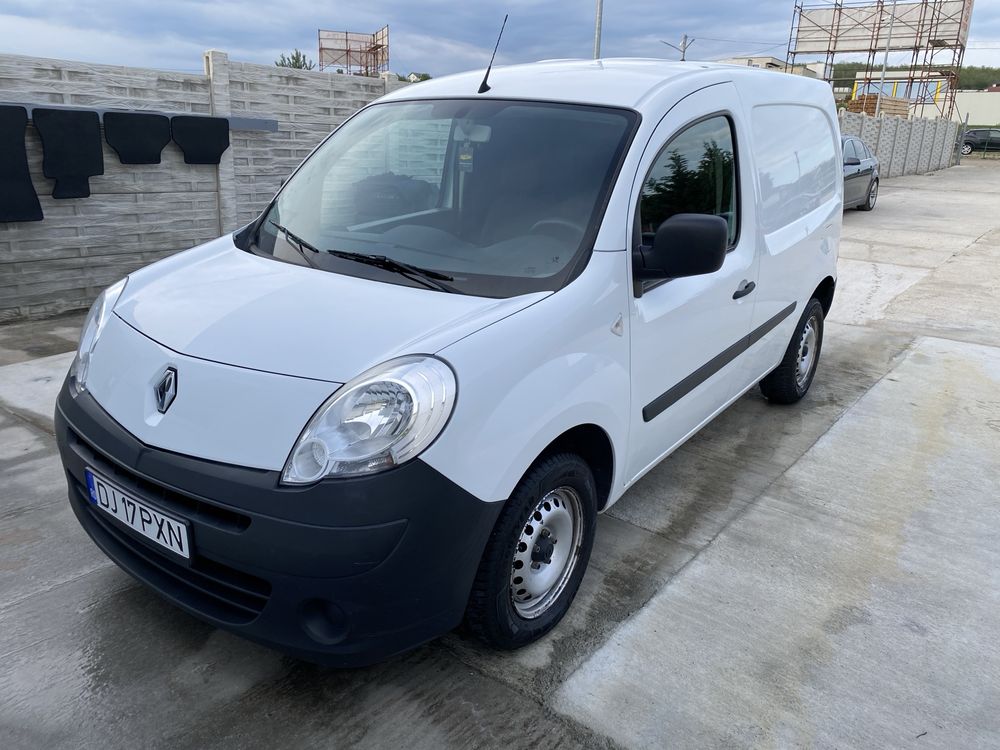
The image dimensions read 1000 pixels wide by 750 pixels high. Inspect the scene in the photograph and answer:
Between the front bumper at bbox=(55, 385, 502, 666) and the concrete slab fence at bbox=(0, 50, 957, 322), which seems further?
the concrete slab fence at bbox=(0, 50, 957, 322)

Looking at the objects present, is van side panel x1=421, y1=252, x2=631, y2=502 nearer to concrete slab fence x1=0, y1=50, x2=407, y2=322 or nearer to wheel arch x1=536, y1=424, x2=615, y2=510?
wheel arch x1=536, y1=424, x2=615, y2=510

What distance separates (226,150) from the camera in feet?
24.8

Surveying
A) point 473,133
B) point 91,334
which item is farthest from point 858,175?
point 91,334

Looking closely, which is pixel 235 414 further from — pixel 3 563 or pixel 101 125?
pixel 101 125

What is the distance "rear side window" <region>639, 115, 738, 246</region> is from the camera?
9.27 feet

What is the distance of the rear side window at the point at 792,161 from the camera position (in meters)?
3.68

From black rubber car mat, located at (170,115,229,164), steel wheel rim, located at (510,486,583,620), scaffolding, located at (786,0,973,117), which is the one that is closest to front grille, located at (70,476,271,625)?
steel wheel rim, located at (510,486,583,620)

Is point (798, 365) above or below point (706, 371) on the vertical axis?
below

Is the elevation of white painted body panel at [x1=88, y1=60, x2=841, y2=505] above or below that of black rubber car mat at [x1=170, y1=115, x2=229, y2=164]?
below

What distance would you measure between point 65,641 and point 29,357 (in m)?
3.52

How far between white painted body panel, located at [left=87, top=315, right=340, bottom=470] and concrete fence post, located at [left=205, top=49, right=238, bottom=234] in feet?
18.9

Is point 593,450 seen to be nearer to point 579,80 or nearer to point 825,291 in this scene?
point 579,80

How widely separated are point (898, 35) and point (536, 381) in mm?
45189

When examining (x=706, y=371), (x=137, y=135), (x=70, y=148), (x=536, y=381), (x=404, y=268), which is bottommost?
(x=706, y=371)
